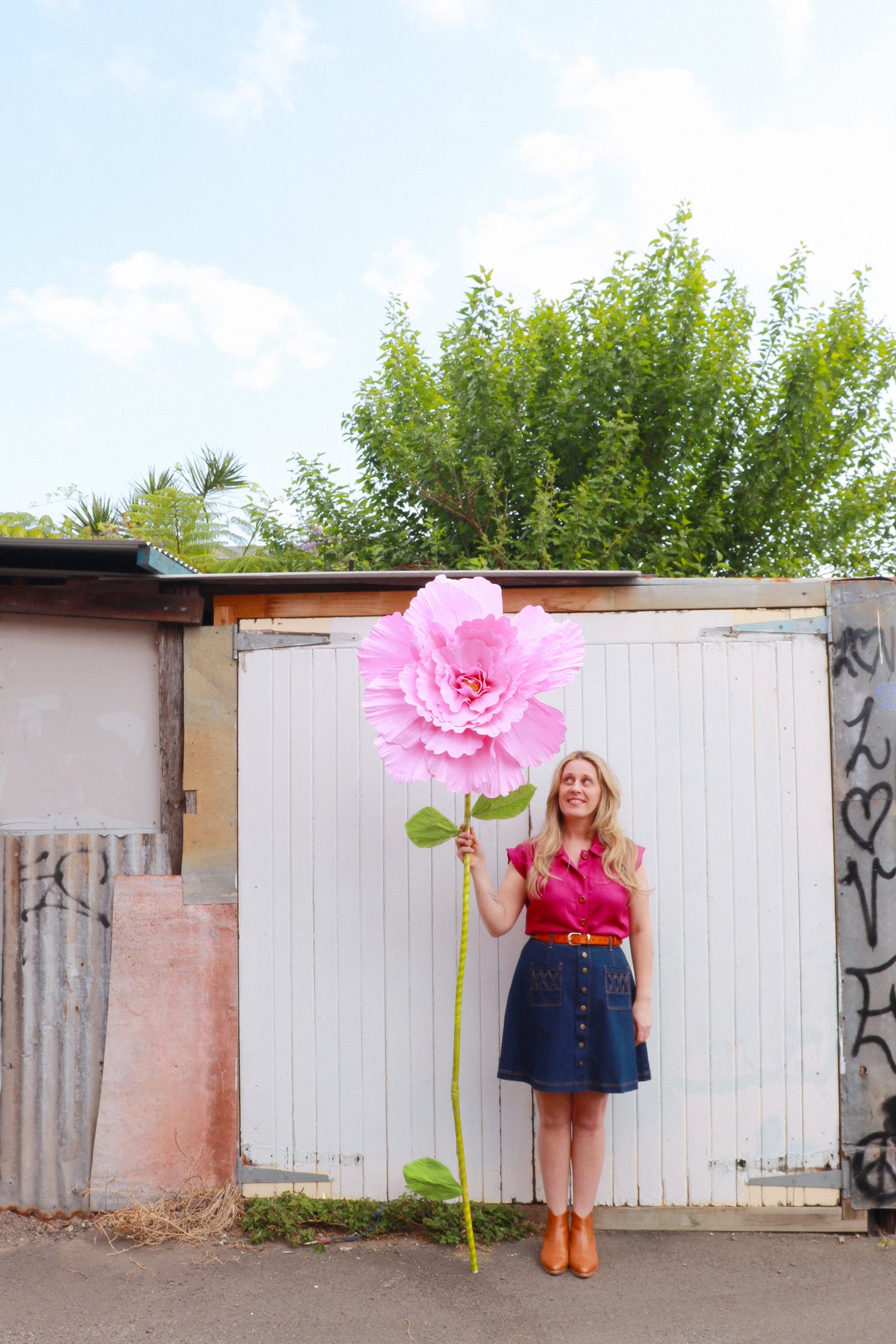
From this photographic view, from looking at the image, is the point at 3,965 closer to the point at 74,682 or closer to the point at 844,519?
the point at 74,682

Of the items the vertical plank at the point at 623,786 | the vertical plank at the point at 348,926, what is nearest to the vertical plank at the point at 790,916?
the vertical plank at the point at 623,786

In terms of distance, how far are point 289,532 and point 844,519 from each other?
6465 millimetres

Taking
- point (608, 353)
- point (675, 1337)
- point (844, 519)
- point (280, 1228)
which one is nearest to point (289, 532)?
point (608, 353)

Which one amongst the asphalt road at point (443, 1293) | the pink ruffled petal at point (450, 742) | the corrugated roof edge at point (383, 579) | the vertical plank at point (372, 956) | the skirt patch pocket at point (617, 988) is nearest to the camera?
the pink ruffled petal at point (450, 742)

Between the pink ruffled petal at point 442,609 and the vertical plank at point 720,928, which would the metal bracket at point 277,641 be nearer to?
the pink ruffled petal at point 442,609

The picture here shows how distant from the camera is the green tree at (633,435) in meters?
8.73

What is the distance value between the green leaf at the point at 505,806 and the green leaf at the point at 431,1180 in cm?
127

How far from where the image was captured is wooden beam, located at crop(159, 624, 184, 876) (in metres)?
3.83

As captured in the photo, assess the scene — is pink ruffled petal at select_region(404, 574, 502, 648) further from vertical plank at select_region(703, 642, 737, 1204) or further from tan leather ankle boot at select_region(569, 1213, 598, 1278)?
tan leather ankle boot at select_region(569, 1213, 598, 1278)

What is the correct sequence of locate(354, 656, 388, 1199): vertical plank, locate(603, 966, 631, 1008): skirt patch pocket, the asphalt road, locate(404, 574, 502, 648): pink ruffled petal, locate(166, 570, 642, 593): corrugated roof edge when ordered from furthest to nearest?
locate(354, 656, 388, 1199): vertical plank < locate(166, 570, 642, 593): corrugated roof edge < locate(603, 966, 631, 1008): skirt patch pocket < the asphalt road < locate(404, 574, 502, 648): pink ruffled petal

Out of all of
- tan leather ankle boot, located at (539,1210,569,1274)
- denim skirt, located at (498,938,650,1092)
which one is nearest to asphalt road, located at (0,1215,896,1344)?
tan leather ankle boot, located at (539,1210,569,1274)

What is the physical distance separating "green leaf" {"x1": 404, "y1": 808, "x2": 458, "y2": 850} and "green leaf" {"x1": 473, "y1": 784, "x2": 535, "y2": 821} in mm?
117

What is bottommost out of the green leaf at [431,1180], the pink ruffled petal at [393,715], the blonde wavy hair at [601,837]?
the green leaf at [431,1180]

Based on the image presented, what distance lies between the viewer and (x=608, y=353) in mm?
8609
